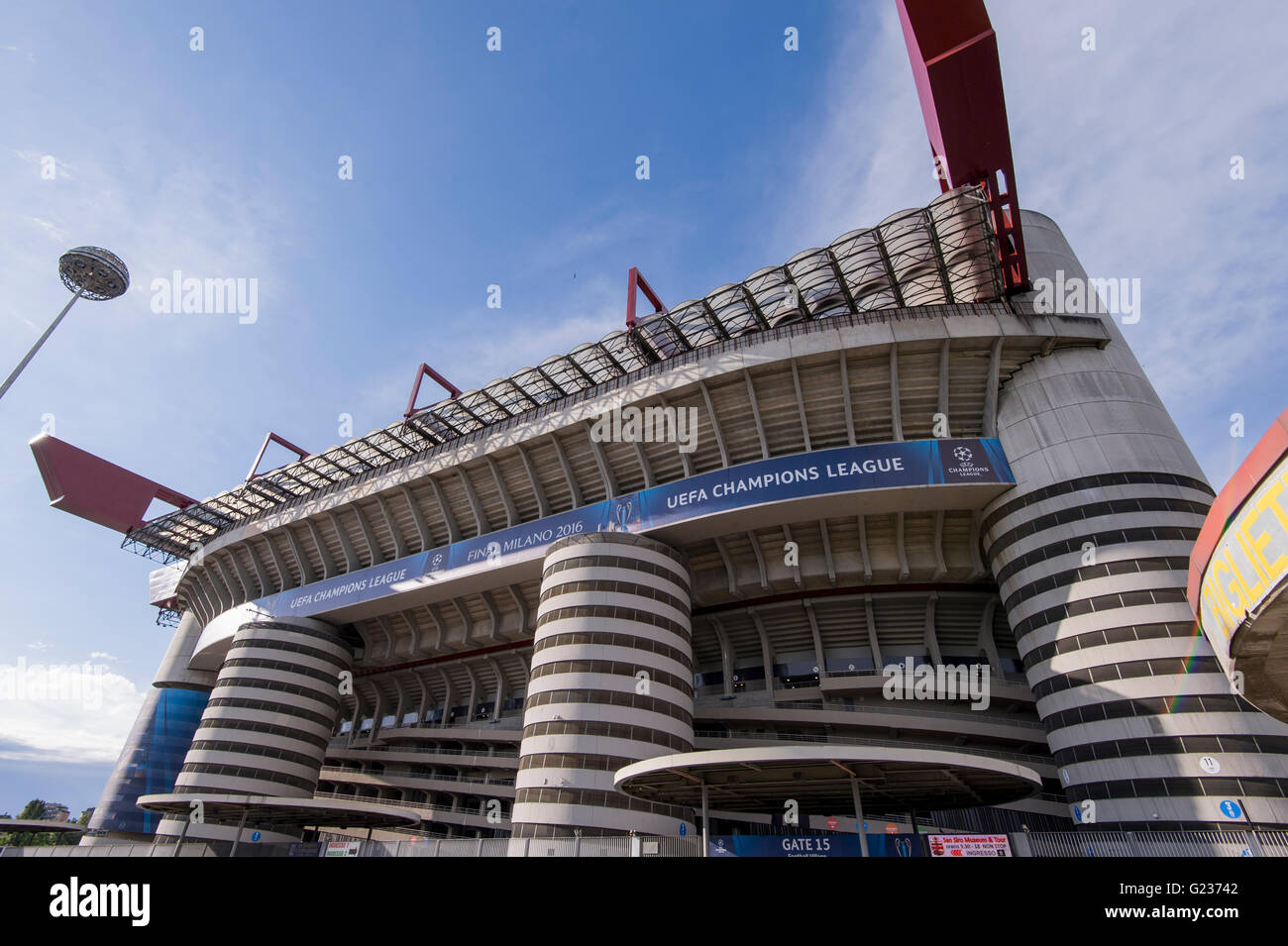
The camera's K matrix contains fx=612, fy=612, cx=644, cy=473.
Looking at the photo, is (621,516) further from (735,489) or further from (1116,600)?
(1116,600)

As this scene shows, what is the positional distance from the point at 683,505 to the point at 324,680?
35.3 m

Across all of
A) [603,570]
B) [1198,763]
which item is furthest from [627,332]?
[1198,763]

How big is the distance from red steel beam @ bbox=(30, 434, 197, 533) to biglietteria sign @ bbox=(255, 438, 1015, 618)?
124 ft

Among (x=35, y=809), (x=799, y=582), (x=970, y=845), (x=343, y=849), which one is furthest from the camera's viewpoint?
(x=35, y=809)

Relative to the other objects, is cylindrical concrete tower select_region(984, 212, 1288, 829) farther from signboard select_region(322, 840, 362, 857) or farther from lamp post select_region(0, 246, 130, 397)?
lamp post select_region(0, 246, 130, 397)

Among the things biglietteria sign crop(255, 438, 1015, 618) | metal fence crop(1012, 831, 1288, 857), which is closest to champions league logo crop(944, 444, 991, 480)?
biglietteria sign crop(255, 438, 1015, 618)

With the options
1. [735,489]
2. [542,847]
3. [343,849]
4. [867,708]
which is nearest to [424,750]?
[343,849]

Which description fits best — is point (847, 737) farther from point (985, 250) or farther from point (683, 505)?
point (985, 250)

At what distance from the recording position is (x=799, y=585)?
39.1 metres

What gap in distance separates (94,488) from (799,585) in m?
70.7

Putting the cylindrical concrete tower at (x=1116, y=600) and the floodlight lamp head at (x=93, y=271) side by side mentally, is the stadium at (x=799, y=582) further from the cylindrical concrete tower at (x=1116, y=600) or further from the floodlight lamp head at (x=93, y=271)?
the floodlight lamp head at (x=93, y=271)

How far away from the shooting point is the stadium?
26.8 meters

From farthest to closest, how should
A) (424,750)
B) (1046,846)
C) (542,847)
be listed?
(424,750), (542,847), (1046,846)
